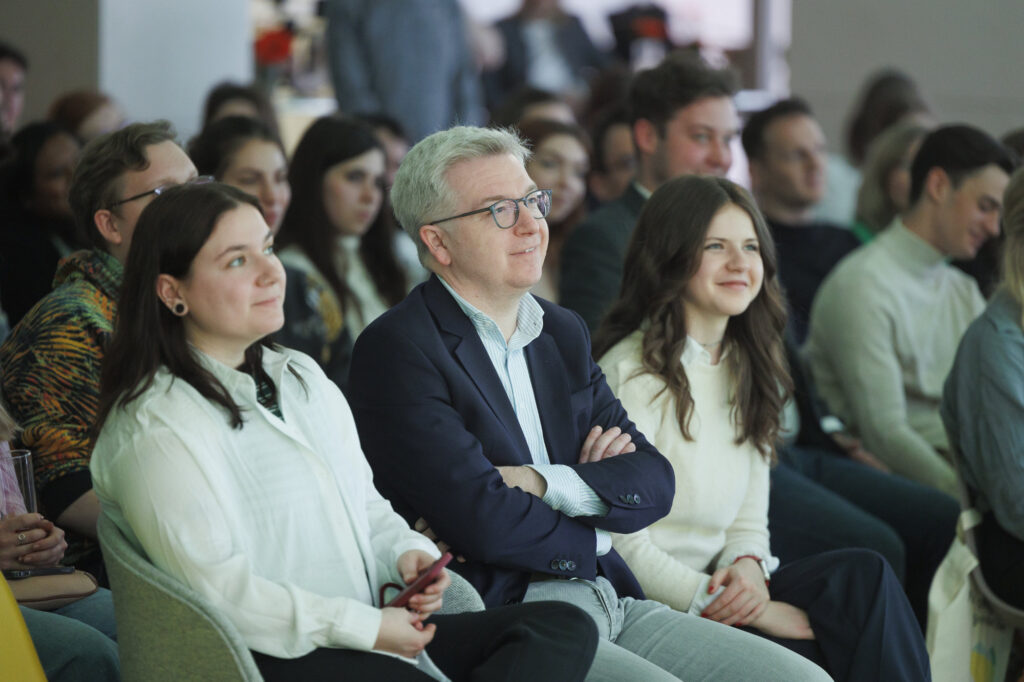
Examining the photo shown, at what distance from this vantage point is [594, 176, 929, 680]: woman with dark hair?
259 cm

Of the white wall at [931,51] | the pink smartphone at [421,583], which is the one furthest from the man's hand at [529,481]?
the white wall at [931,51]

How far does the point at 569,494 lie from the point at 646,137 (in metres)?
1.94

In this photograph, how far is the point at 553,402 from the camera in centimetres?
247

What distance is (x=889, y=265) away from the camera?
3.90 meters

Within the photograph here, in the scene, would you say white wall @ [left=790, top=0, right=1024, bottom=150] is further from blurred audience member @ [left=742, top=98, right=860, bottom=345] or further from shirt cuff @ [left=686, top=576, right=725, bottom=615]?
shirt cuff @ [left=686, top=576, right=725, bottom=615]

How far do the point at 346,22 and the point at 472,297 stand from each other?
3.67m

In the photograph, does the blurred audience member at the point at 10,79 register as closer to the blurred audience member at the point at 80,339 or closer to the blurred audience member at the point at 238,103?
the blurred audience member at the point at 238,103

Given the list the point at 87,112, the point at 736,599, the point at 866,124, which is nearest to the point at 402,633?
the point at 736,599

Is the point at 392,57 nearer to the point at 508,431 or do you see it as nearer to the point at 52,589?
the point at 508,431

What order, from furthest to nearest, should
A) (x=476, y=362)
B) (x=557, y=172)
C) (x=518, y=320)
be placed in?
(x=557, y=172), (x=518, y=320), (x=476, y=362)

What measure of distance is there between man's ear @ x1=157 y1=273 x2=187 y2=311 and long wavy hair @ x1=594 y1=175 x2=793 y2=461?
3.69 ft

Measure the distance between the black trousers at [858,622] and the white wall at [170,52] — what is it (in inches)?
174

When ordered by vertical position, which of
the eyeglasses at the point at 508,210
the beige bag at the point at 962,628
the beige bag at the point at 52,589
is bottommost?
the beige bag at the point at 962,628

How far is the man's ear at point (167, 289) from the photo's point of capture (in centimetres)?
202
